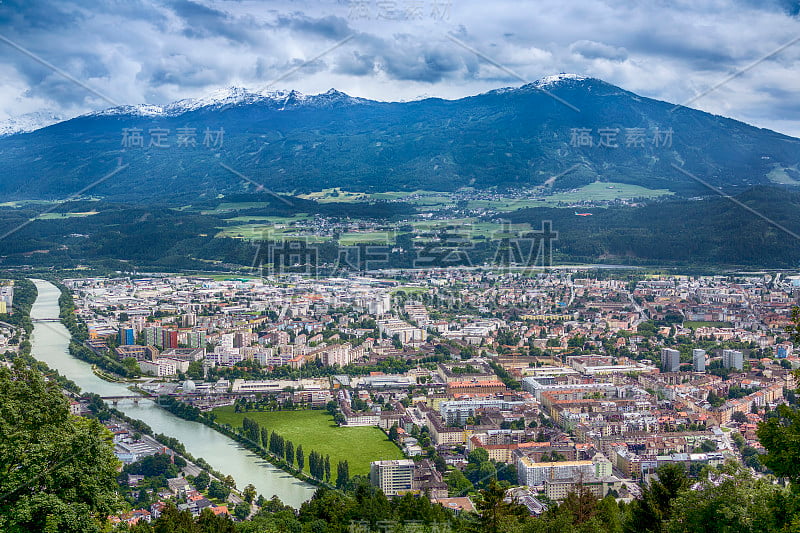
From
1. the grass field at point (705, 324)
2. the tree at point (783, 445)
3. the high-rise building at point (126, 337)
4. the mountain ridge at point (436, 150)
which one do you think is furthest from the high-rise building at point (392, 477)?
the mountain ridge at point (436, 150)

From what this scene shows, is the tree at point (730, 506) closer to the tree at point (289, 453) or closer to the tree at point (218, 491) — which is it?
the tree at point (218, 491)

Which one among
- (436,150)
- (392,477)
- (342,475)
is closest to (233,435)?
(342,475)

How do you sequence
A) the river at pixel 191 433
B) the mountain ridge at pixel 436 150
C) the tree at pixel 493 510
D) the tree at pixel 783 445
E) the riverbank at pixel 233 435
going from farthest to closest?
the mountain ridge at pixel 436 150, the riverbank at pixel 233 435, the river at pixel 191 433, the tree at pixel 493 510, the tree at pixel 783 445

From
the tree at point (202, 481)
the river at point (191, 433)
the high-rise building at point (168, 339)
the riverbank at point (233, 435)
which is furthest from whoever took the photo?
the high-rise building at point (168, 339)

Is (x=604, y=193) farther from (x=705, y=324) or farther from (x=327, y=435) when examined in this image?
(x=327, y=435)

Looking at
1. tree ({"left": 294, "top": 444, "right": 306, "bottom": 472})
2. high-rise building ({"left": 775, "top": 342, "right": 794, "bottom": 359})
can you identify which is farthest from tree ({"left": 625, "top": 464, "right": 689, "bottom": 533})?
high-rise building ({"left": 775, "top": 342, "right": 794, "bottom": 359})

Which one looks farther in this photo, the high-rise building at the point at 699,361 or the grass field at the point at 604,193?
the grass field at the point at 604,193

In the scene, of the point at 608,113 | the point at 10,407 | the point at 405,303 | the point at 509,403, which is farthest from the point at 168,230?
the point at 608,113
